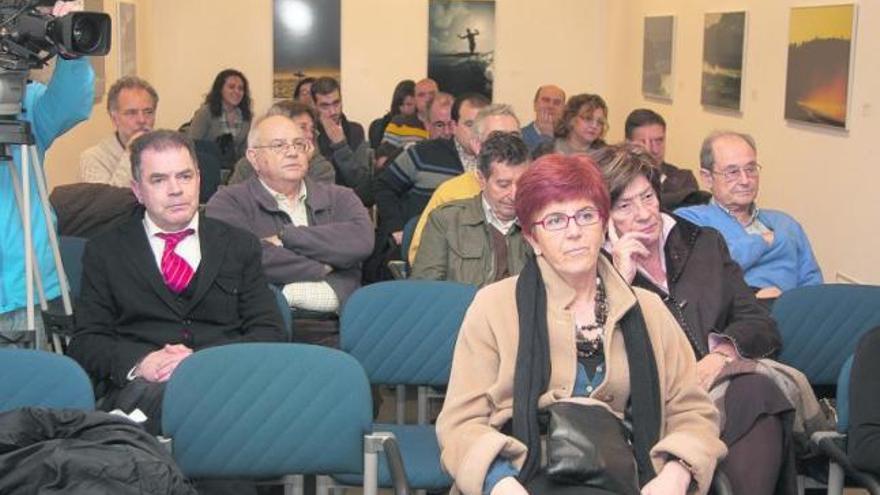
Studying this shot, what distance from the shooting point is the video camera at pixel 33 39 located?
10.5 feet

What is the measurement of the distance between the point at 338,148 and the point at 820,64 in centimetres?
289

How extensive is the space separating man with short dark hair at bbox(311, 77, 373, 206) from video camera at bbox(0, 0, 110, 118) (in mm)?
3551

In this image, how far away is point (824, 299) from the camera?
3785 millimetres

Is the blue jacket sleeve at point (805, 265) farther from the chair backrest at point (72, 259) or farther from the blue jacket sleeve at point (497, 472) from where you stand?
the chair backrest at point (72, 259)

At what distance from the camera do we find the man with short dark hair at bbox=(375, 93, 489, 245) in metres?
6.08

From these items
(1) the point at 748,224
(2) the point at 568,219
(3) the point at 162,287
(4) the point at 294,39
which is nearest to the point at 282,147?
(3) the point at 162,287

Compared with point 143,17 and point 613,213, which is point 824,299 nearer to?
point 613,213

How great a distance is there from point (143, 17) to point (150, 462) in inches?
338

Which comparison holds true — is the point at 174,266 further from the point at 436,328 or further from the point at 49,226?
the point at 436,328

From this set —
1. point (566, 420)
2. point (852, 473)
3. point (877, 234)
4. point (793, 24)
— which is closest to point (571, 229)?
point (566, 420)

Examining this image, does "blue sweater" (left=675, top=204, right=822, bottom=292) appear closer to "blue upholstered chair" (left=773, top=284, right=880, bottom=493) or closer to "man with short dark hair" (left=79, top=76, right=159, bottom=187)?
"blue upholstered chair" (left=773, top=284, right=880, bottom=493)

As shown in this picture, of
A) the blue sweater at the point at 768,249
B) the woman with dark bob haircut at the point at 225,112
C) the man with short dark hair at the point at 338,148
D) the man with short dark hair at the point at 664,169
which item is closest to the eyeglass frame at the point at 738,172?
the blue sweater at the point at 768,249

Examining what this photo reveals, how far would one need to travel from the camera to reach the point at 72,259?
4.21 meters

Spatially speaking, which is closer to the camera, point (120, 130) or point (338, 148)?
point (120, 130)
